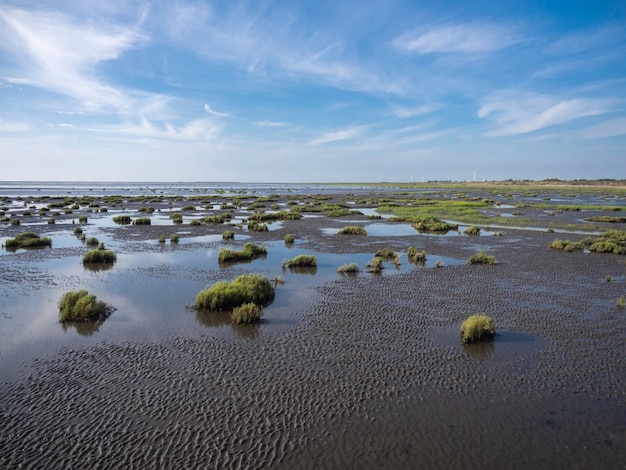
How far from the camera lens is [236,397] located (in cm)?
767

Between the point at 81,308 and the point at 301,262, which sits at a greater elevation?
the point at 81,308

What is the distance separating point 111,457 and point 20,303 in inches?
397

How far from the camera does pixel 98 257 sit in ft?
65.8

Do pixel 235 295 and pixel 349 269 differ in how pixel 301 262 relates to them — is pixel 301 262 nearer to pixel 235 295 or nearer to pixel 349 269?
pixel 349 269

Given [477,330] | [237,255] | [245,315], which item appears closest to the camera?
[477,330]

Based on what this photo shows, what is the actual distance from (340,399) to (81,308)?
28.0 ft

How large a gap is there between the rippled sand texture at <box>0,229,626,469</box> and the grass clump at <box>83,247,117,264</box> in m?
11.7

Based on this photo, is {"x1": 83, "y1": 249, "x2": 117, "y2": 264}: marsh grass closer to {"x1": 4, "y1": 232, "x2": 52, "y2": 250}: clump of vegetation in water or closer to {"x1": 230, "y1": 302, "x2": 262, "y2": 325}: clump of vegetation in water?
{"x1": 4, "y1": 232, "x2": 52, "y2": 250}: clump of vegetation in water

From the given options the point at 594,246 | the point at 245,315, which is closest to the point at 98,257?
the point at 245,315

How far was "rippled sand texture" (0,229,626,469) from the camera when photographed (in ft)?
20.1

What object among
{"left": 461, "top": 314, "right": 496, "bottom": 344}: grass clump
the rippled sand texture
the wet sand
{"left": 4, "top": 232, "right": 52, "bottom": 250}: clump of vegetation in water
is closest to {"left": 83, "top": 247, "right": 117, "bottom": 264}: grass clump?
{"left": 4, "top": 232, "right": 52, "bottom": 250}: clump of vegetation in water

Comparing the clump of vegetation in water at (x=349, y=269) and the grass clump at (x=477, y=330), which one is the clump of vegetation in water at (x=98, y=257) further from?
the grass clump at (x=477, y=330)

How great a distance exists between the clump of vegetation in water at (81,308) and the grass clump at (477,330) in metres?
10.6

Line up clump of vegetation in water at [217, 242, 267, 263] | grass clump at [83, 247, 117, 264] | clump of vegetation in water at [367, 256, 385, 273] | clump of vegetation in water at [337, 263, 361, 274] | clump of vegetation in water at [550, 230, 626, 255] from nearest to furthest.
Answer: clump of vegetation in water at [337, 263, 361, 274], clump of vegetation in water at [367, 256, 385, 273], grass clump at [83, 247, 117, 264], clump of vegetation in water at [217, 242, 267, 263], clump of vegetation in water at [550, 230, 626, 255]
